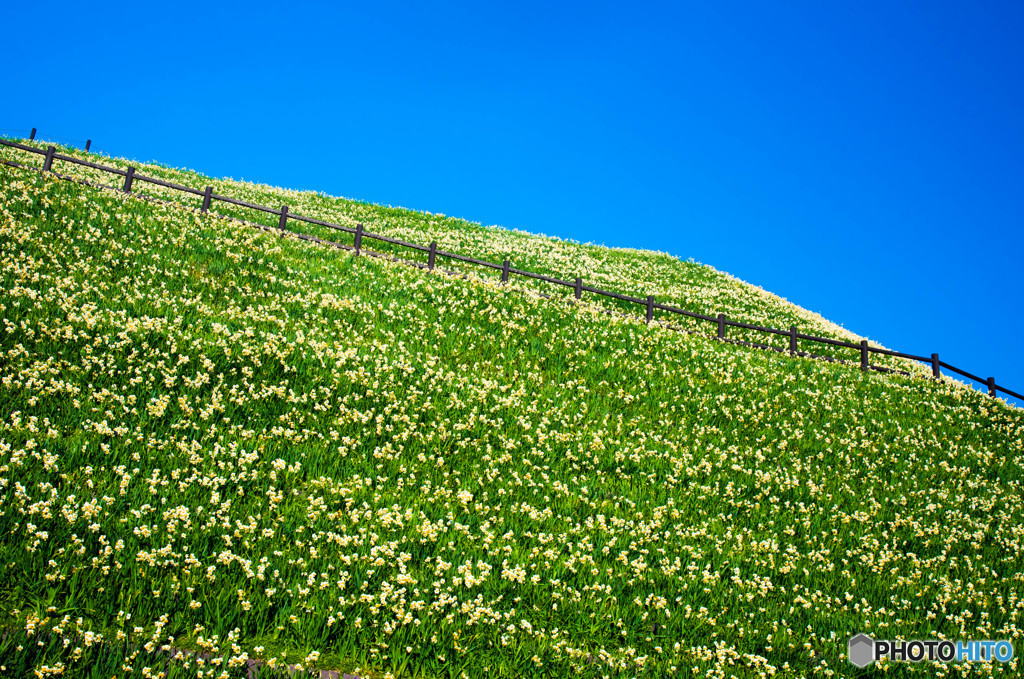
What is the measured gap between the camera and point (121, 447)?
926 cm

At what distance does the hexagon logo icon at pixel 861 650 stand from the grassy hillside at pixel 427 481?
0.24 metres

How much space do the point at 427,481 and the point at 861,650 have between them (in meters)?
6.78

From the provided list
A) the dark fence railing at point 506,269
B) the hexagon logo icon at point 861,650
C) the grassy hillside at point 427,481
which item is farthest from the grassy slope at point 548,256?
the hexagon logo icon at point 861,650

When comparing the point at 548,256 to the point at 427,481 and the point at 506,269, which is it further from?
the point at 427,481

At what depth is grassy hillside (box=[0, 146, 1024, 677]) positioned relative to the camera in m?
7.02

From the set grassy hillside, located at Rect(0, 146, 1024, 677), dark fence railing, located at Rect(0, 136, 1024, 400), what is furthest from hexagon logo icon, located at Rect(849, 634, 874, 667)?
dark fence railing, located at Rect(0, 136, 1024, 400)

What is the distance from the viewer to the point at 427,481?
10.7 meters

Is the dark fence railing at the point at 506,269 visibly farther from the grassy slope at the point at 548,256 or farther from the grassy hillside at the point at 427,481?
the grassy hillside at the point at 427,481

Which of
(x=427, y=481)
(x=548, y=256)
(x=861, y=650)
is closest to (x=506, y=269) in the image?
(x=427, y=481)

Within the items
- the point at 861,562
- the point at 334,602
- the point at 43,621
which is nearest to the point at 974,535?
the point at 861,562

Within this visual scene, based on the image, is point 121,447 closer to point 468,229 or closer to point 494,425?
point 494,425

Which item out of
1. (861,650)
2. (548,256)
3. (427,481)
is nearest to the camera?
(861,650)

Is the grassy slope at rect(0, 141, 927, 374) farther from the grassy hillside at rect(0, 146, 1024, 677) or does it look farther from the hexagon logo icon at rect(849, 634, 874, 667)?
the hexagon logo icon at rect(849, 634, 874, 667)

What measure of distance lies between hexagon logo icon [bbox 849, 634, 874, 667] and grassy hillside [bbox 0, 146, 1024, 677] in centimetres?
24
